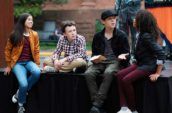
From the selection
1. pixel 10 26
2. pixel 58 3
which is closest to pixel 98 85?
pixel 10 26

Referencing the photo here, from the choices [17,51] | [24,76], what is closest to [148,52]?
[24,76]

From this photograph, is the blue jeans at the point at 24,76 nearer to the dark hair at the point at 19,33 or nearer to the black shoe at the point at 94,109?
the dark hair at the point at 19,33

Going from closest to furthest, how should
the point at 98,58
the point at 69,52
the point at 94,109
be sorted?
the point at 94,109 → the point at 98,58 → the point at 69,52

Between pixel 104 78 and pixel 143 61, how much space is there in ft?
2.04

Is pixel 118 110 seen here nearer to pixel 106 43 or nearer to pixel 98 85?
pixel 98 85

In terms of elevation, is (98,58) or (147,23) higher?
(147,23)

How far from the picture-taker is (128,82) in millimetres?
7875

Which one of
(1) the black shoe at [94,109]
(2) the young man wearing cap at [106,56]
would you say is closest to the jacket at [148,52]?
(2) the young man wearing cap at [106,56]

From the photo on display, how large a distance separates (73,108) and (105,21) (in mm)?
1425

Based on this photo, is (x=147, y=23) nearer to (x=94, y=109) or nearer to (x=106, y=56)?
(x=106, y=56)

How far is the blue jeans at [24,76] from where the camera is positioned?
8.45 meters

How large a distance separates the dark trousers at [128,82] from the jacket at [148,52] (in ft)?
0.33

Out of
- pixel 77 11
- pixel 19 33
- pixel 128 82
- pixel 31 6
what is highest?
pixel 19 33

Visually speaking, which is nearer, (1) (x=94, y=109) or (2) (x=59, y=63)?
(1) (x=94, y=109)
